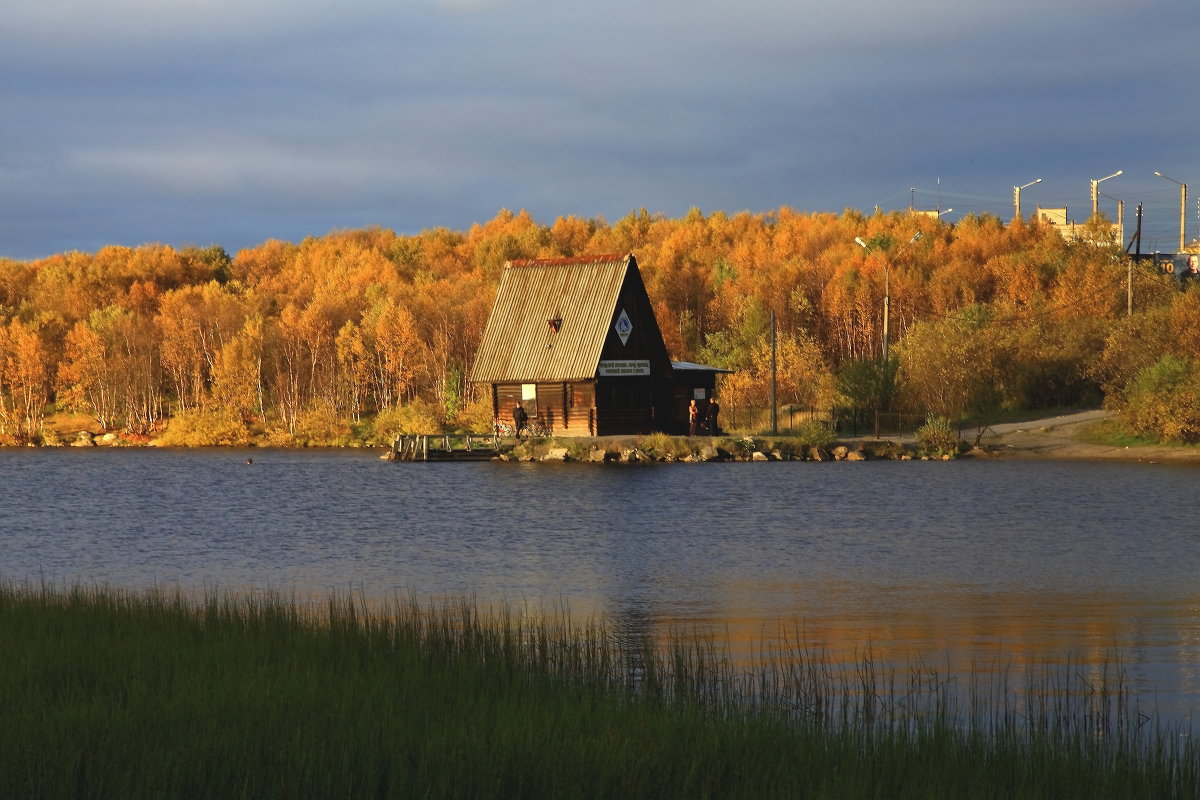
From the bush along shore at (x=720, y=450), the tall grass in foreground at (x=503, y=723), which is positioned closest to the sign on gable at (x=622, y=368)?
the bush along shore at (x=720, y=450)

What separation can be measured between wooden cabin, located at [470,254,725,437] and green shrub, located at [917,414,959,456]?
10.5 meters

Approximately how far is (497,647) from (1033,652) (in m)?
5.94

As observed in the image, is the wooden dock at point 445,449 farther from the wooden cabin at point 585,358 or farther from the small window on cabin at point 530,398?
the wooden cabin at point 585,358

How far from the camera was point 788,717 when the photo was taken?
10695 mm

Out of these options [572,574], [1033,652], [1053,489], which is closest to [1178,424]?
[1053,489]

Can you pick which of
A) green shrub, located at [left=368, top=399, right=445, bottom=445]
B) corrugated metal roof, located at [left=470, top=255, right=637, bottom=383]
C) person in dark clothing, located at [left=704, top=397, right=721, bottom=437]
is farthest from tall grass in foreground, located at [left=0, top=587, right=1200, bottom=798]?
green shrub, located at [left=368, top=399, right=445, bottom=445]

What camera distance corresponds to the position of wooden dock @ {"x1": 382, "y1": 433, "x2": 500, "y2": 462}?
56219 mm

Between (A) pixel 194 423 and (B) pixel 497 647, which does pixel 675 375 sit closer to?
(A) pixel 194 423

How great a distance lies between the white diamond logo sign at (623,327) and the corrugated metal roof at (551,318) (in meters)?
0.64

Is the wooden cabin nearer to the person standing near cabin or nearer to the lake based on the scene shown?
the person standing near cabin

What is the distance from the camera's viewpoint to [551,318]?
57.7m

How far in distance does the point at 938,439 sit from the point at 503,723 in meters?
44.1

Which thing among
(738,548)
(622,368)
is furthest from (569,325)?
(738,548)

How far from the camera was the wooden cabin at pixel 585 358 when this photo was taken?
182 ft
